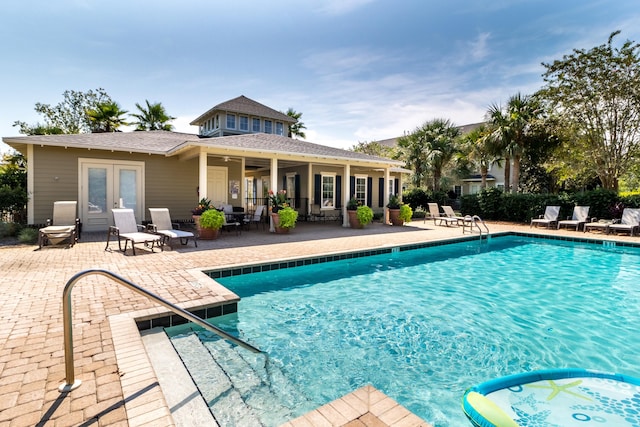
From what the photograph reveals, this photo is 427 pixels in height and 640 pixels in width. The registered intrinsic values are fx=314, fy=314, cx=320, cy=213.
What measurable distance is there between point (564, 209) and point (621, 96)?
5.57 meters

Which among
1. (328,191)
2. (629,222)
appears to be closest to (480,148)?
(629,222)

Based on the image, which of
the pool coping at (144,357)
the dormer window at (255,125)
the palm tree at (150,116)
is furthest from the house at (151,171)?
the palm tree at (150,116)

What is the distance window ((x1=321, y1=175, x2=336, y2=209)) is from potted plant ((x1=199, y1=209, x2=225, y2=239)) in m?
7.53

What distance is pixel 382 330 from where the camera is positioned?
425cm

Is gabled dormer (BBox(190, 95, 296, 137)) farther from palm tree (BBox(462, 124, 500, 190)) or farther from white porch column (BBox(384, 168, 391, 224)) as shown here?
palm tree (BBox(462, 124, 500, 190))

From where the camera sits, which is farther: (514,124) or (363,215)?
(514,124)

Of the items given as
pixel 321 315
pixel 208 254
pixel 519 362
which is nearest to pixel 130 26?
pixel 208 254

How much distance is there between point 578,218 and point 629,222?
1.57 meters

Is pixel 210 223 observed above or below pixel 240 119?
below

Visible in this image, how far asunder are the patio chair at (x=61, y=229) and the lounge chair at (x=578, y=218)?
57.2ft

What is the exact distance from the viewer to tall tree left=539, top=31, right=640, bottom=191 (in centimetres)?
1383

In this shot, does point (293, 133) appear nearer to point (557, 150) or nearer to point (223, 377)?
point (557, 150)

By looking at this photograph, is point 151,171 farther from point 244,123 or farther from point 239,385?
point 239,385

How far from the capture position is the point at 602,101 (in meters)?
14.7
